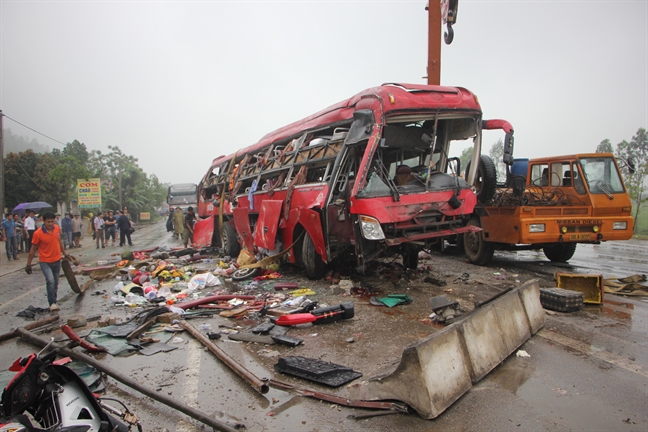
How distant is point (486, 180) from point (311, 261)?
4.01m

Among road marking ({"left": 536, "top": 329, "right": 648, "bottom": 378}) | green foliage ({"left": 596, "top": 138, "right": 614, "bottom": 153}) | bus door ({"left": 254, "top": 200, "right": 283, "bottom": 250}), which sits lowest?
road marking ({"left": 536, "top": 329, "right": 648, "bottom": 378})

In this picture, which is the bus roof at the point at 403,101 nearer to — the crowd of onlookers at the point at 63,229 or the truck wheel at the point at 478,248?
the truck wheel at the point at 478,248

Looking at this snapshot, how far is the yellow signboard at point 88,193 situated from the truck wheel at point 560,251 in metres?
25.7

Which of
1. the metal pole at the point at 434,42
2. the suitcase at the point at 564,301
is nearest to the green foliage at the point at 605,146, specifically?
the metal pole at the point at 434,42

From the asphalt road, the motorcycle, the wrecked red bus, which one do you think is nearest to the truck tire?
the wrecked red bus

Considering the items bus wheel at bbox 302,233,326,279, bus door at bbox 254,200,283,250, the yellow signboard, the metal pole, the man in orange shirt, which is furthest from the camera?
the yellow signboard

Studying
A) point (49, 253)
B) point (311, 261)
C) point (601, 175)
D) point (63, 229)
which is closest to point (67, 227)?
point (63, 229)

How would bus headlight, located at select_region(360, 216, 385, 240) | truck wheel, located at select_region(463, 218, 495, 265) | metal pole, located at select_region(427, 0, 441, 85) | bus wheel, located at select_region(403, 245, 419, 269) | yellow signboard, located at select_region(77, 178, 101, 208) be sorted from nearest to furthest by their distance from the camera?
1. bus headlight, located at select_region(360, 216, 385, 240)
2. bus wheel, located at select_region(403, 245, 419, 269)
3. truck wheel, located at select_region(463, 218, 495, 265)
4. metal pole, located at select_region(427, 0, 441, 85)
5. yellow signboard, located at select_region(77, 178, 101, 208)

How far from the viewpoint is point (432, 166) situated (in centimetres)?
725

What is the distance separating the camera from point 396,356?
4.14 metres

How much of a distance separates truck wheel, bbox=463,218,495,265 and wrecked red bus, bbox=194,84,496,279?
6.36ft

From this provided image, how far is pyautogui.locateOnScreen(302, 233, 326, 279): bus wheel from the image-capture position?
7562mm

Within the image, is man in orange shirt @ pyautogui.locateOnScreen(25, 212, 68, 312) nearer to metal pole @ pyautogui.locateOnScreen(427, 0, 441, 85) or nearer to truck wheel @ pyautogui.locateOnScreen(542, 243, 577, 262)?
truck wheel @ pyautogui.locateOnScreen(542, 243, 577, 262)

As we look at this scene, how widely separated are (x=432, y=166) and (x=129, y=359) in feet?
17.9
